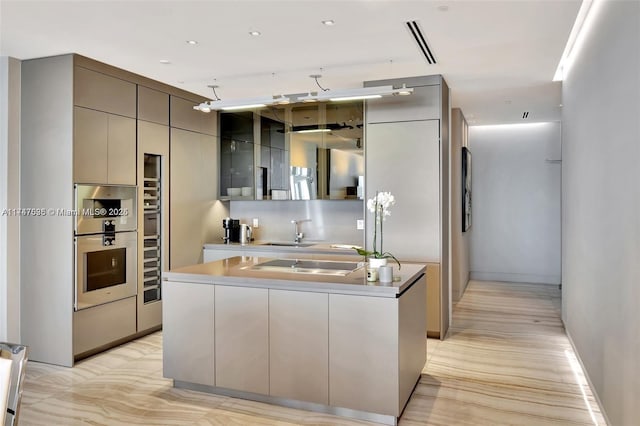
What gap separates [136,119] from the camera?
481cm

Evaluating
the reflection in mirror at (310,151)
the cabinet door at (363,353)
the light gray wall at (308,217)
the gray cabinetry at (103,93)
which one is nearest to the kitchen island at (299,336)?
the cabinet door at (363,353)

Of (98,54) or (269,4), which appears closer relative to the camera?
(269,4)

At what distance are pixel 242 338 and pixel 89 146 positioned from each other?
227cm

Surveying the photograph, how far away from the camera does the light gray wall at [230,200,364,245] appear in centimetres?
595

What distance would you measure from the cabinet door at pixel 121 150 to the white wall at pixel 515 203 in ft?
19.1

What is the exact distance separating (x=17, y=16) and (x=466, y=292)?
6.45 meters

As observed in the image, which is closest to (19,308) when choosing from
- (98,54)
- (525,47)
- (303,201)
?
(98,54)

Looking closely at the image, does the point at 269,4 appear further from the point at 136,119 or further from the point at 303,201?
the point at 303,201

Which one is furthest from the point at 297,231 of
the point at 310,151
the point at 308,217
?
the point at 310,151

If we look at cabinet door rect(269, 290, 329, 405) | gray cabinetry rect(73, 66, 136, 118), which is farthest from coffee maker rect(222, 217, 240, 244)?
cabinet door rect(269, 290, 329, 405)

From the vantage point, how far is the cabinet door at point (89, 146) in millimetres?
4164

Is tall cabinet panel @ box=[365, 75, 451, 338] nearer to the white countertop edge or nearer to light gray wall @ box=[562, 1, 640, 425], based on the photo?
light gray wall @ box=[562, 1, 640, 425]

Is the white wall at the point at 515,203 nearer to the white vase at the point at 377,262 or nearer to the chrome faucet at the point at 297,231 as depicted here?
the chrome faucet at the point at 297,231

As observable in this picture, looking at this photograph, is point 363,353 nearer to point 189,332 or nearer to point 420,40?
point 189,332
